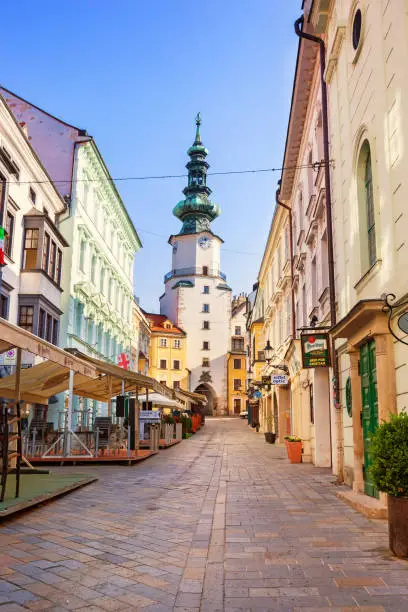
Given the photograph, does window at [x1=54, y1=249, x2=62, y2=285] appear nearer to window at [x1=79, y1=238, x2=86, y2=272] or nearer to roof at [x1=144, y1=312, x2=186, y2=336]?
window at [x1=79, y1=238, x2=86, y2=272]

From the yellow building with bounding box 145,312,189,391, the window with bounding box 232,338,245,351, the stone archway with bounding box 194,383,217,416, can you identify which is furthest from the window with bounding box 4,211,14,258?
the window with bounding box 232,338,245,351

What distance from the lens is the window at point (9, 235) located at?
21.4 meters

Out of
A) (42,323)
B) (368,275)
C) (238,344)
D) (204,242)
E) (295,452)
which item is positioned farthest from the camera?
(238,344)

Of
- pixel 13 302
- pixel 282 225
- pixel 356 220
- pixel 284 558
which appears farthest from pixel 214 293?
pixel 284 558

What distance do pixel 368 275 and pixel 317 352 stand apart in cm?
391

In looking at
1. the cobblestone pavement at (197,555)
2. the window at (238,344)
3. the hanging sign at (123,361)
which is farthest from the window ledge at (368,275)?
the window at (238,344)

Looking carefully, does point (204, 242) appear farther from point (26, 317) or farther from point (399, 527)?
point (399, 527)

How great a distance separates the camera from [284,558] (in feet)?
19.8

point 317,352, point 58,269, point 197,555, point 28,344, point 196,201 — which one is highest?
point 196,201

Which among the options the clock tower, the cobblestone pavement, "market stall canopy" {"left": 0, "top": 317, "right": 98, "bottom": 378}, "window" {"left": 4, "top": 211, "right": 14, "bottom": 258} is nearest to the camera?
the cobblestone pavement

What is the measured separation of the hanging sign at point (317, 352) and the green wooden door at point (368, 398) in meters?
2.96

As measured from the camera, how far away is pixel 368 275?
9930 mm

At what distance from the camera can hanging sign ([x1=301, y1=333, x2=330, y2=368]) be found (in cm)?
1348

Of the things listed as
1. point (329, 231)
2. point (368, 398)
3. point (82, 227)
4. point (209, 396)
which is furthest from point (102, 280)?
point (209, 396)
